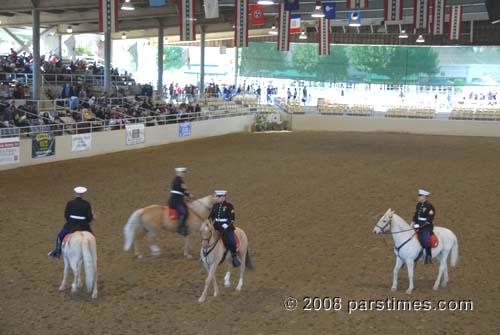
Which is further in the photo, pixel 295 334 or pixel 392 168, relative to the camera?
pixel 392 168

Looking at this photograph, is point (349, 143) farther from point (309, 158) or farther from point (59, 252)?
point (59, 252)

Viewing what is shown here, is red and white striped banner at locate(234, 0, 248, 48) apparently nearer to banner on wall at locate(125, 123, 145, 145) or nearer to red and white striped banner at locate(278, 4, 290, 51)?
red and white striped banner at locate(278, 4, 290, 51)

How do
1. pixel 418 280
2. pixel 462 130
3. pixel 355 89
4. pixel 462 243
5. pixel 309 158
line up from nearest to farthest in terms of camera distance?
pixel 418 280 < pixel 462 243 < pixel 309 158 < pixel 462 130 < pixel 355 89

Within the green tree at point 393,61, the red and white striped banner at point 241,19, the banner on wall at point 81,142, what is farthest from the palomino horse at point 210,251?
the green tree at point 393,61

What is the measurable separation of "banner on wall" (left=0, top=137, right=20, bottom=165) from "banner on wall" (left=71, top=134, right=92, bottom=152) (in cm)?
290

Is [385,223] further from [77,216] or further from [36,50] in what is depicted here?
[36,50]

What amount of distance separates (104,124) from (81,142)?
91.8 inches

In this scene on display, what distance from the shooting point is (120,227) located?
44.6ft

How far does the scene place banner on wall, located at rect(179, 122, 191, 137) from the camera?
30.0 metres

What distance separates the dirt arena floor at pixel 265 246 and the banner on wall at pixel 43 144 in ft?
2.85

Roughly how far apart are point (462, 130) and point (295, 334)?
107 ft

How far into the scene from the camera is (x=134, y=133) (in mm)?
26625

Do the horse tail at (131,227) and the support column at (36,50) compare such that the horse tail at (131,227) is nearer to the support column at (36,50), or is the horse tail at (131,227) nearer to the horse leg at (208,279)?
the horse leg at (208,279)

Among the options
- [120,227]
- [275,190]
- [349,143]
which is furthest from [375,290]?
[349,143]
